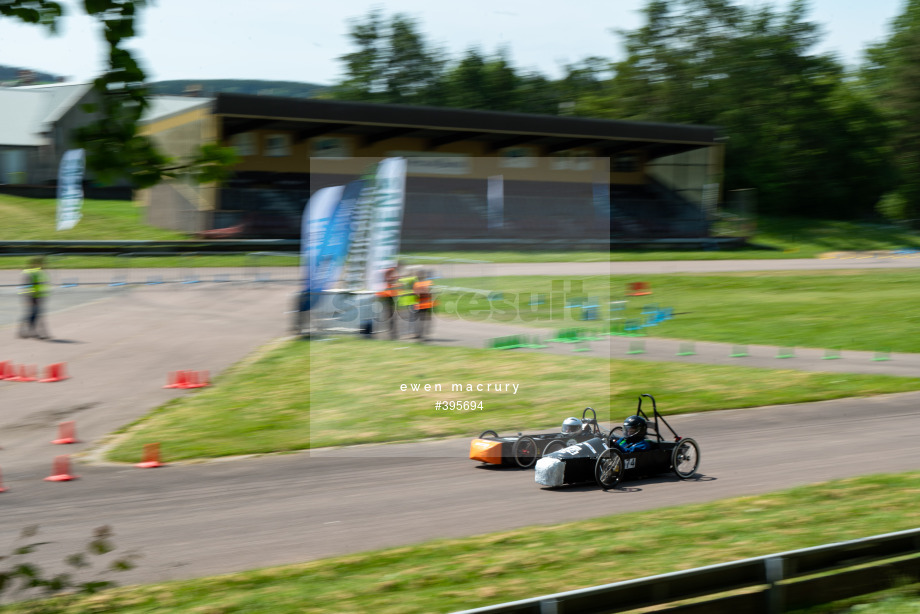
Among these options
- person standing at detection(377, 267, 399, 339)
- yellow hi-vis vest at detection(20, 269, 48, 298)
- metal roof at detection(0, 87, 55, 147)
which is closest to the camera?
person standing at detection(377, 267, 399, 339)

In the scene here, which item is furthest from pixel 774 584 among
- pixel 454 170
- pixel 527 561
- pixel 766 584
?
pixel 454 170

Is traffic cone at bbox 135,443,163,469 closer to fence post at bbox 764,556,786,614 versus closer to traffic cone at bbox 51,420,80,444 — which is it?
traffic cone at bbox 51,420,80,444

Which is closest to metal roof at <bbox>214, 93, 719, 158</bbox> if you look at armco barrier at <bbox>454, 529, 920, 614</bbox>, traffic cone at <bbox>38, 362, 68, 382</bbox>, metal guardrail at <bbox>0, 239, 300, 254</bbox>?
metal guardrail at <bbox>0, 239, 300, 254</bbox>

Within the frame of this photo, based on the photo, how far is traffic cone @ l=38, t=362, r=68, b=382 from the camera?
1777cm

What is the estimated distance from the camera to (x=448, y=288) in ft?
47.5

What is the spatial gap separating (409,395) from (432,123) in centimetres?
2409

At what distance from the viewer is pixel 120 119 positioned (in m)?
4.33

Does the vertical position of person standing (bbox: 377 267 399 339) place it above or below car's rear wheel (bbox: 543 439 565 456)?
above

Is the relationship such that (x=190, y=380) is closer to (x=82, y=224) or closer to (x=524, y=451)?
(x=524, y=451)

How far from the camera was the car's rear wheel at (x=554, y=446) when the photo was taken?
1140 centimetres

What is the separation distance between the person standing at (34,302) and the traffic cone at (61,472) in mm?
11695

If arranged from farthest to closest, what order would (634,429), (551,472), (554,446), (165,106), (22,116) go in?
(22,116) < (165,106) < (554,446) < (634,429) < (551,472)

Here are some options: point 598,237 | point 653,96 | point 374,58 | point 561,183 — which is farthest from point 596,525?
point 374,58

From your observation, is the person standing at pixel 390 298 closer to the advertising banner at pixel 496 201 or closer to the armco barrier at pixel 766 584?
the advertising banner at pixel 496 201
